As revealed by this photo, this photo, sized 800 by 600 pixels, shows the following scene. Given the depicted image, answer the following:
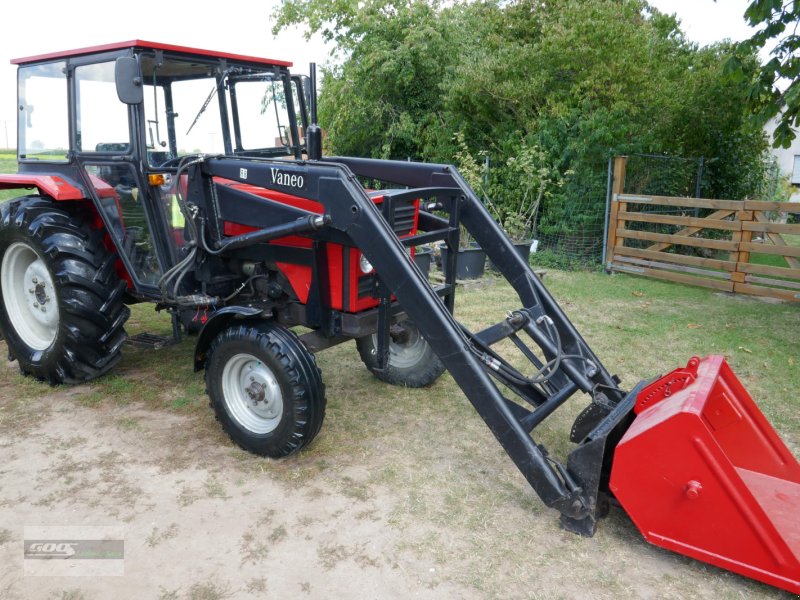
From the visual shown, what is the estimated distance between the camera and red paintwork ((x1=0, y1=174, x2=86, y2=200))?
4.05 meters

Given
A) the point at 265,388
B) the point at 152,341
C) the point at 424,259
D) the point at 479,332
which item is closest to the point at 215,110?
the point at 152,341

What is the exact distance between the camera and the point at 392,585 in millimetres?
2480

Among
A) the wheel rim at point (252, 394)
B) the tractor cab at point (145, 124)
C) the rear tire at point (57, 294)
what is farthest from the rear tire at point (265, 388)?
the rear tire at point (57, 294)

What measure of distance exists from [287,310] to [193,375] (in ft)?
4.06

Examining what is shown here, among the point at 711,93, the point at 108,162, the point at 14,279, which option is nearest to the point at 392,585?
the point at 108,162

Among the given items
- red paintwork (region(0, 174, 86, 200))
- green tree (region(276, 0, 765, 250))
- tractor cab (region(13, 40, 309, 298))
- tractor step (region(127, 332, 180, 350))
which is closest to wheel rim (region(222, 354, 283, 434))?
tractor step (region(127, 332, 180, 350))

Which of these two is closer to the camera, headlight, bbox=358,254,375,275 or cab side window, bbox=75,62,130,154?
headlight, bbox=358,254,375,275

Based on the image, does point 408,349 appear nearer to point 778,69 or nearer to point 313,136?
point 313,136

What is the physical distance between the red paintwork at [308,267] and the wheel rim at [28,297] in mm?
1594

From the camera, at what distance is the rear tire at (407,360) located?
4391 millimetres

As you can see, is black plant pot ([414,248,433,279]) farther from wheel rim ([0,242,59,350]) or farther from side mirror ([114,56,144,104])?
side mirror ([114,56,144,104])

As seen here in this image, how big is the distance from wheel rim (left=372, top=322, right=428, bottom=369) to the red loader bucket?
1.81 metres

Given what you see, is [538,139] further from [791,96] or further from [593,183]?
[791,96]

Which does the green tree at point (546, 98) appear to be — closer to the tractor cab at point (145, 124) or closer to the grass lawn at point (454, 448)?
the grass lawn at point (454, 448)
